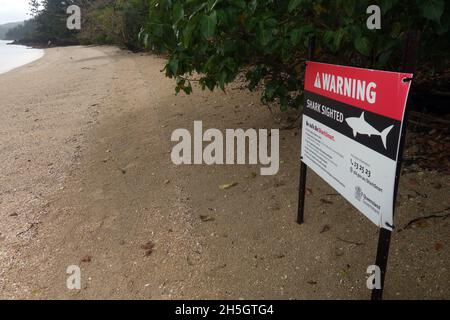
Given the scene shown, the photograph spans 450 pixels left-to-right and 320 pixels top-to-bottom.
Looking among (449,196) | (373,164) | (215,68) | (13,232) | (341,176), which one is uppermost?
(215,68)

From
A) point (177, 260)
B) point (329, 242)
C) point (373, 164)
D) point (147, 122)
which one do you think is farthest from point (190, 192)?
point (147, 122)

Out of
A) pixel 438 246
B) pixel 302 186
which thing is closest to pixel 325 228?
pixel 302 186

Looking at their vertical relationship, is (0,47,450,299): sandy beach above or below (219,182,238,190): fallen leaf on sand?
below

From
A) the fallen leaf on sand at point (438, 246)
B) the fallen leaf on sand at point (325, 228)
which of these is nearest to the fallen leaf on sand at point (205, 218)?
the fallen leaf on sand at point (325, 228)

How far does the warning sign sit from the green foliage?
329 mm

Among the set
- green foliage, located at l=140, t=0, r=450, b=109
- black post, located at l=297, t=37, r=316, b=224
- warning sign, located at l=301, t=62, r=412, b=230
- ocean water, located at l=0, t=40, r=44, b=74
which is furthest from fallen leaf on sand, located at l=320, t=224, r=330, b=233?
ocean water, located at l=0, t=40, r=44, b=74

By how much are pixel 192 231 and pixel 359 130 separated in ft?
5.91

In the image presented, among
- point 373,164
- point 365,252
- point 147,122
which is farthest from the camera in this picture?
point 147,122

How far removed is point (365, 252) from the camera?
2779mm

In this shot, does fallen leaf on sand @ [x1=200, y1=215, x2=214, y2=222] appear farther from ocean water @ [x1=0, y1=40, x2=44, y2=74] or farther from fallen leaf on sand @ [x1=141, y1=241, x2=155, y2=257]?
ocean water @ [x1=0, y1=40, x2=44, y2=74]

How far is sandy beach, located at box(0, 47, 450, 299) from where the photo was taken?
2.63 meters

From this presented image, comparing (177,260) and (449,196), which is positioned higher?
(449,196)
